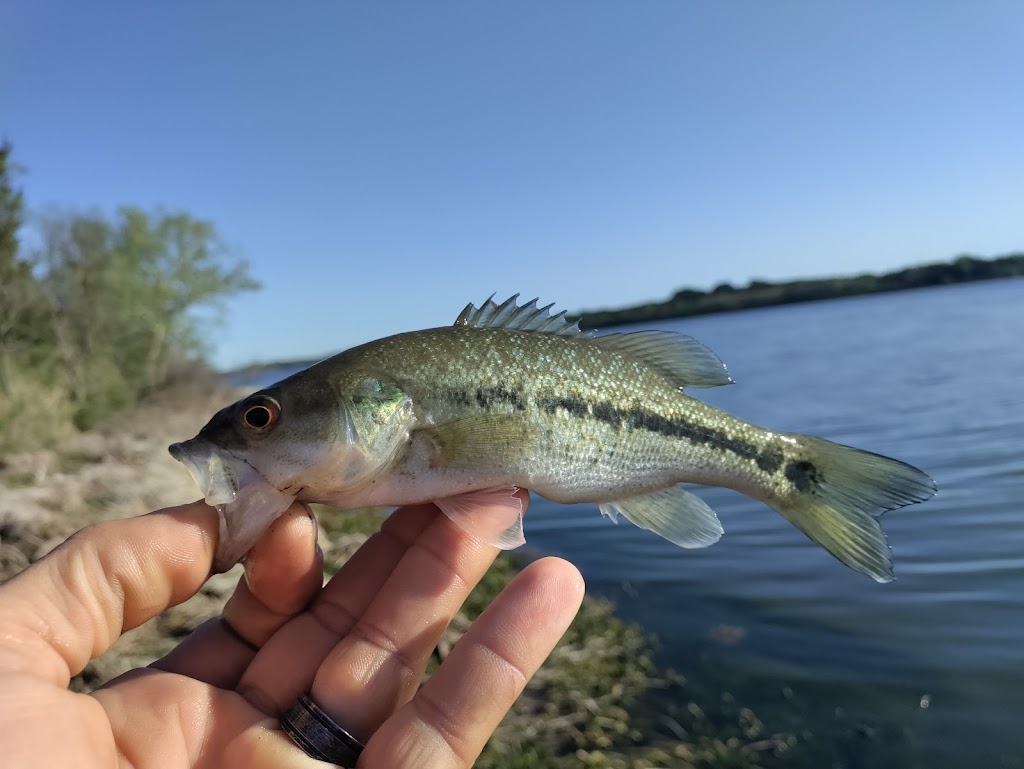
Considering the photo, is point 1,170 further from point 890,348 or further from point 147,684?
point 890,348

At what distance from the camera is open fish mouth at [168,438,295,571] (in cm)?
290

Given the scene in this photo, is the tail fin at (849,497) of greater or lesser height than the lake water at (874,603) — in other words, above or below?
above

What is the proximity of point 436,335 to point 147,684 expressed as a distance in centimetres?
200

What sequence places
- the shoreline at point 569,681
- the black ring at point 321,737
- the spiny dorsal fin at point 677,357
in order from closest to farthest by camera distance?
1. the black ring at point 321,737
2. the spiny dorsal fin at point 677,357
3. the shoreline at point 569,681

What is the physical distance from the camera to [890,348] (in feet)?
116

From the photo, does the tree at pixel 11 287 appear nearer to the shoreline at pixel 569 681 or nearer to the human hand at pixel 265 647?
the shoreline at pixel 569 681

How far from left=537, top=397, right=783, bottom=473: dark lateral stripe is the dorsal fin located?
47 cm

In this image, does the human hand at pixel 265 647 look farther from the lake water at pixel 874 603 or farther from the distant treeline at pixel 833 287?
the distant treeline at pixel 833 287

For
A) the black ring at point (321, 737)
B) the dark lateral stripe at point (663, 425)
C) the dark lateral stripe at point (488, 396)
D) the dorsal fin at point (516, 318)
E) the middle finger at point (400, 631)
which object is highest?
the dorsal fin at point (516, 318)

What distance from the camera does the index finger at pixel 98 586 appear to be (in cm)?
242

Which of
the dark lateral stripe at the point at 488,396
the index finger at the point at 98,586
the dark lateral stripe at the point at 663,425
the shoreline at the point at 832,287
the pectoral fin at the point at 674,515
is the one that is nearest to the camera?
the index finger at the point at 98,586

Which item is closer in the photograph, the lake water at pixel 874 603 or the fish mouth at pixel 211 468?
the fish mouth at pixel 211 468

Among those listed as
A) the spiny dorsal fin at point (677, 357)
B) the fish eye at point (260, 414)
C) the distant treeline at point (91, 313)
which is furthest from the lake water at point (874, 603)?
the distant treeline at point (91, 313)

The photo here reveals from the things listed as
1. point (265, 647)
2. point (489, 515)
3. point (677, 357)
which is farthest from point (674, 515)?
point (265, 647)
